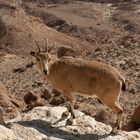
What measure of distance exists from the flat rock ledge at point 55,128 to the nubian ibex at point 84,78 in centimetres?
38

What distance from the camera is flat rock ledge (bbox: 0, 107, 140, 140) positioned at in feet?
49.6

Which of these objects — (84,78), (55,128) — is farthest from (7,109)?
(55,128)

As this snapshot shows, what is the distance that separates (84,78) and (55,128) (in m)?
1.72

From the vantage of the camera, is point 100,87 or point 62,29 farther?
point 62,29

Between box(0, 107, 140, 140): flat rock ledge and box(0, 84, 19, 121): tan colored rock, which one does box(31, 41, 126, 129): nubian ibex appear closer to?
box(0, 107, 140, 140): flat rock ledge

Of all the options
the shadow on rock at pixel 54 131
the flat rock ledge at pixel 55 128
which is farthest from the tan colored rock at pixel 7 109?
the shadow on rock at pixel 54 131

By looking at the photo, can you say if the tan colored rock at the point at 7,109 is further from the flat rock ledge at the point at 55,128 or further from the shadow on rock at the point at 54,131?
the shadow on rock at the point at 54,131

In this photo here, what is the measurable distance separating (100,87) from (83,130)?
1.24 meters

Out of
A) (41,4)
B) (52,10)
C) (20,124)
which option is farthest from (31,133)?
(41,4)

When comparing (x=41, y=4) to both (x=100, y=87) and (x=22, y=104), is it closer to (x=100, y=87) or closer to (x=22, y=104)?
(x=22, y=104)

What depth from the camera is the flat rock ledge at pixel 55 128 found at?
49.6ft

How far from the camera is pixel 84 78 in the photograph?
55.2 feet

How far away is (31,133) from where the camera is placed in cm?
1510

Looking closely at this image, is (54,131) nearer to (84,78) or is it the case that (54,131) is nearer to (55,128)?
(55,128)
